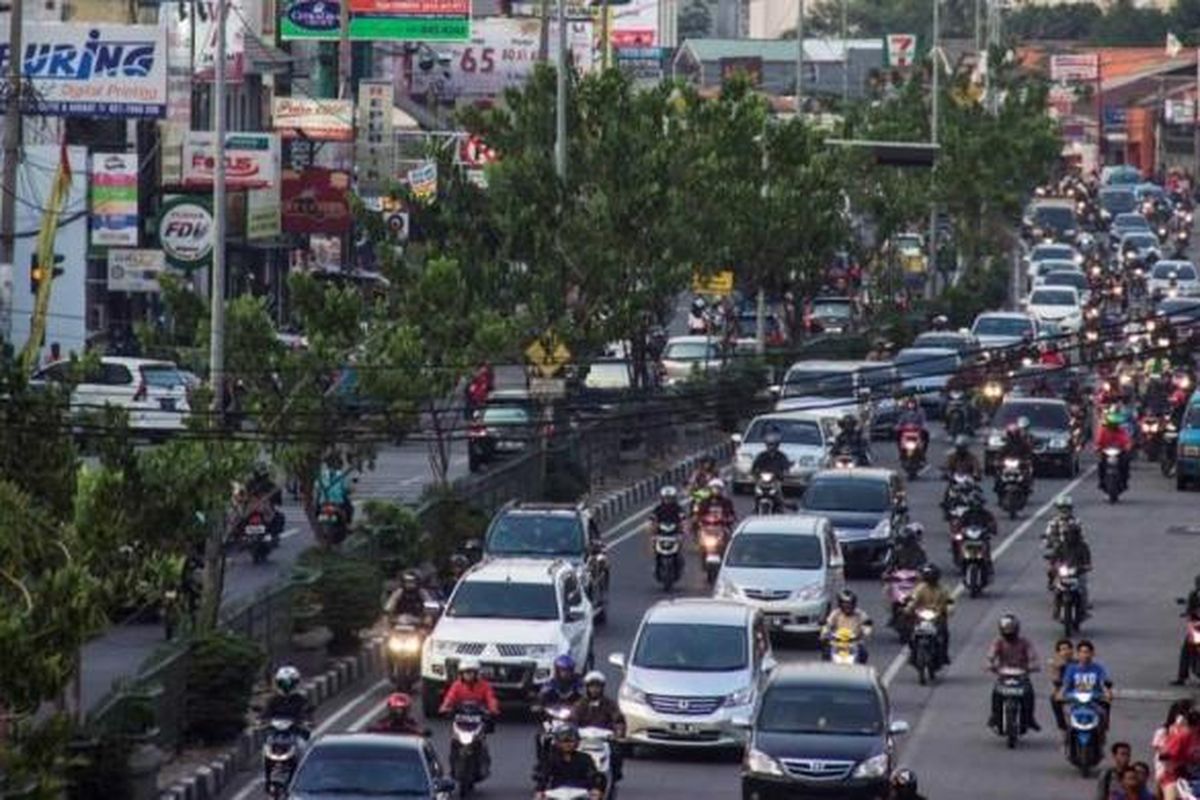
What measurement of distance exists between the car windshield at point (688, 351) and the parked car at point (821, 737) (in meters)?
40.8

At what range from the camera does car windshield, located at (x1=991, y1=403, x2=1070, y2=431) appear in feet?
200

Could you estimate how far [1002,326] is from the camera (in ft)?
253

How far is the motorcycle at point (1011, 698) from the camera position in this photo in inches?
1401

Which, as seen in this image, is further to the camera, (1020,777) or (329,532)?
(329,532)

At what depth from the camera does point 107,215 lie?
69000mm

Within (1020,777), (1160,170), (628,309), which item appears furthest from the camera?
(1160,170)

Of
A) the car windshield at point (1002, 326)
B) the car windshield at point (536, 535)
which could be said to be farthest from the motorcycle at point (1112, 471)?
the car windshield at point (1002, 326)

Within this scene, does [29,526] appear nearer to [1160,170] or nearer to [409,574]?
[409,574]

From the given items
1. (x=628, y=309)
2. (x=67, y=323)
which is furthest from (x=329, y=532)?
(x=67, y=323)

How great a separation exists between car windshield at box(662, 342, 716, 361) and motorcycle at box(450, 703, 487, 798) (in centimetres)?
4075

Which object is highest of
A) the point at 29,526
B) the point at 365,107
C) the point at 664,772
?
the point at 365,107

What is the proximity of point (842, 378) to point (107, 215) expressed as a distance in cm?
1481

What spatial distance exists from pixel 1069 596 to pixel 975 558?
3.26 meters

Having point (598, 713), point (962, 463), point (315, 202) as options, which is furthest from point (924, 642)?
point (315, 202)
